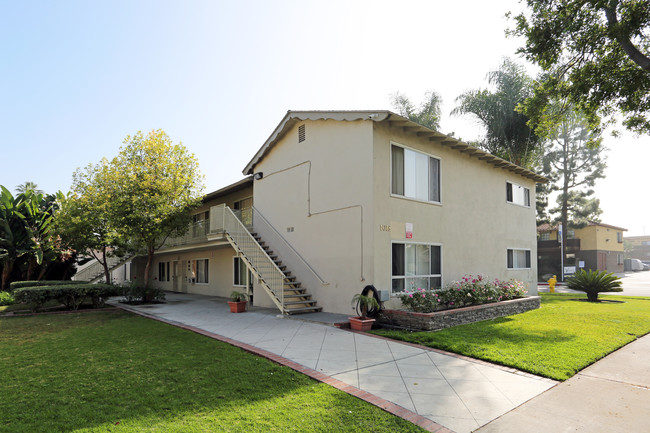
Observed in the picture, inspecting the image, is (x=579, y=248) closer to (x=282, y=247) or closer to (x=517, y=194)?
(x=517, y=194)

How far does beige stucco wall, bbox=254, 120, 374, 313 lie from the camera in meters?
11.0

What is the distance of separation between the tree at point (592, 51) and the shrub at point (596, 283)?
25.5 feet

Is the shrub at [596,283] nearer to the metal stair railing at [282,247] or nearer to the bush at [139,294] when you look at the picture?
the metal stair railing at [282,247]

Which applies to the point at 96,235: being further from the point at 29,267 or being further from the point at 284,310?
the point at 284,310

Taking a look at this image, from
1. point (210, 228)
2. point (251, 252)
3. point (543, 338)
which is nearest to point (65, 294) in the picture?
point (210, 228)

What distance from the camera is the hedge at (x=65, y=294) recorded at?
12.6 metres

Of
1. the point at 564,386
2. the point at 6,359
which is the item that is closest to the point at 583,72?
the point at 564,386

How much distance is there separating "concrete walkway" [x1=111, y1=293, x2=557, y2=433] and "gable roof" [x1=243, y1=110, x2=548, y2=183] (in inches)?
246

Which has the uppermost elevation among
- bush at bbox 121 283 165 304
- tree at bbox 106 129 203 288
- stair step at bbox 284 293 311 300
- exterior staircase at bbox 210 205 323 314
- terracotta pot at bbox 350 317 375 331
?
tree at bbox 106 129 203 288

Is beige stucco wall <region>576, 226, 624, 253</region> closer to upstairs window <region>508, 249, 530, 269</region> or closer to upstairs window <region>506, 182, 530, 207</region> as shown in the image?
upstairs window <region>506, 182, 530, 207</region>

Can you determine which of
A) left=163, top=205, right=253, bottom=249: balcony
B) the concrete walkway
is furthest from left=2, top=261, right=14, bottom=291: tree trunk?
the concrete walkway

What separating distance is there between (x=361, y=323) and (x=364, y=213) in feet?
10.8

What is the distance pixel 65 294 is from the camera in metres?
13.6

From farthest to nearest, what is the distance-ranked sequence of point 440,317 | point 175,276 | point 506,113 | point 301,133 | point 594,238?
1. point 594,238
2. point 175,276
3. point 506,113
4. point 301,133
5. point 440,317
